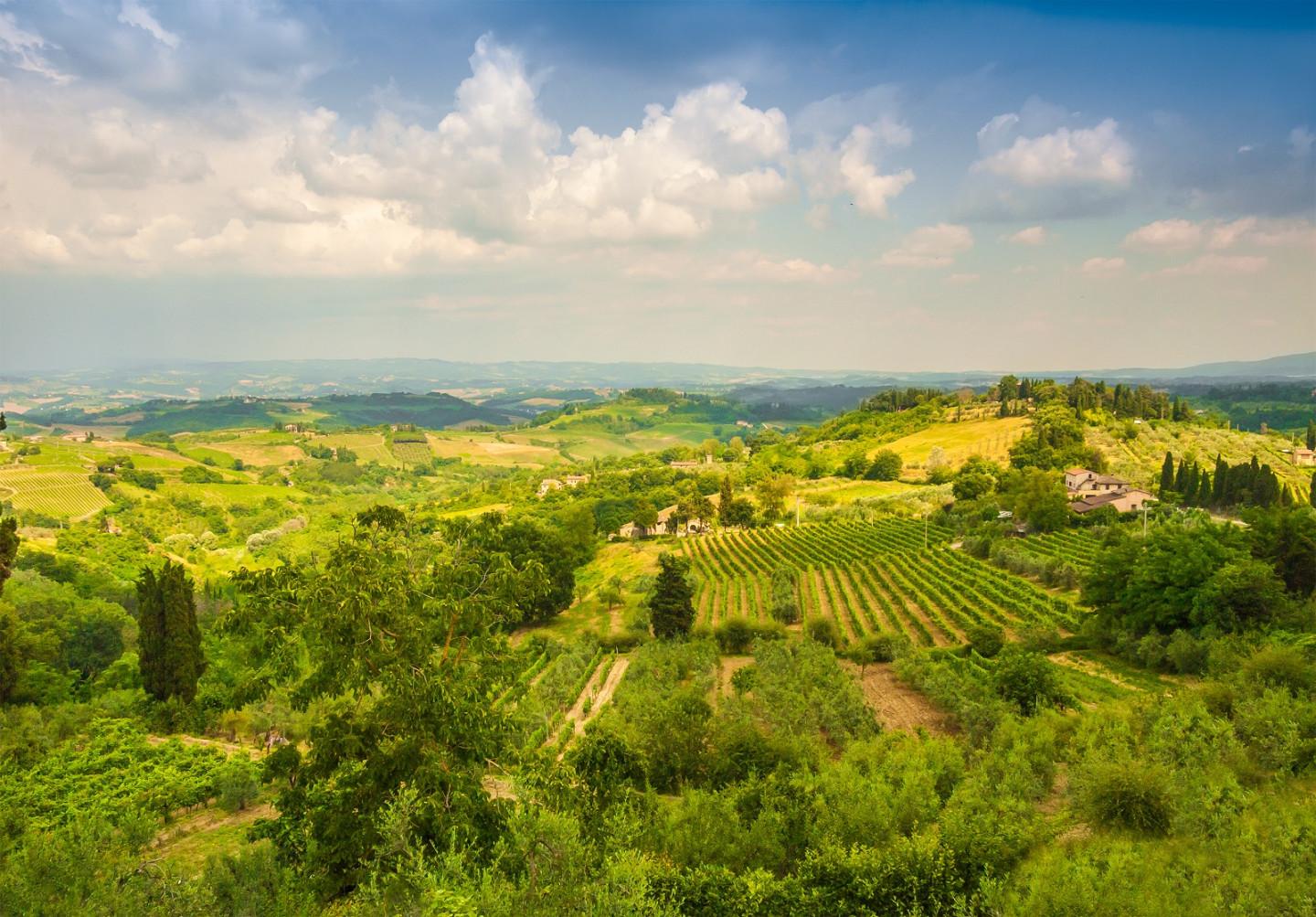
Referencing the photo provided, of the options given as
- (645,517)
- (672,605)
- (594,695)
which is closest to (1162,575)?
(672,605)

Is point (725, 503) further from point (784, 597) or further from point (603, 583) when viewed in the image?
point (784, 597)

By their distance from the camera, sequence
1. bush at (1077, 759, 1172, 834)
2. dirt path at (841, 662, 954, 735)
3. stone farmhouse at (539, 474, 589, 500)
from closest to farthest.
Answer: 1. bush at (1077, 759, 1172, 834)
2. dirt path at (841, 662, 954, 735)
3. stone farmhouse at (539, 474, 589, 500)

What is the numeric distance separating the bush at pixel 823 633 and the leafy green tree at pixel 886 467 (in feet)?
210

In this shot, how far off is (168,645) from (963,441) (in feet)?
330

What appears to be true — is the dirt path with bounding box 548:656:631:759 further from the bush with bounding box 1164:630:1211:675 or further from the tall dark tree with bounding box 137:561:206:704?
the bush with bounding box 1164:630:1211:675

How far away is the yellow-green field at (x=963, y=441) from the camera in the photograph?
9681 cm

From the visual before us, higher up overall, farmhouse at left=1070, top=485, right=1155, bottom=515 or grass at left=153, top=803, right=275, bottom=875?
farmhouse at left=1070, top=485, right=1155, bottom=515

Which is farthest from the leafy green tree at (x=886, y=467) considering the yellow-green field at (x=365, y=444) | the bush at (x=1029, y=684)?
the yellow-green field at (x=365, y=444)

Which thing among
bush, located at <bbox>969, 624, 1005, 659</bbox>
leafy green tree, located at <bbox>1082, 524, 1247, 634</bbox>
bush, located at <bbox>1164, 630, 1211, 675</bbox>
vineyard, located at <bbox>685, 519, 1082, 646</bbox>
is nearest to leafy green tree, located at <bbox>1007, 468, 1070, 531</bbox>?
vineyard, located at <bbox>685, 519, 1082, 646</bbox>

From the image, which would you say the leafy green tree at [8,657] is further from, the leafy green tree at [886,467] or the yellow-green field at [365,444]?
Result: the yellow-green field at [365,444]

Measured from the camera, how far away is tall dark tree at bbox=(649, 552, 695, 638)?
122ft

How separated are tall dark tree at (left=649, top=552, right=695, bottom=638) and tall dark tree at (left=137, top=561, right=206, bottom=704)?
2078 centimetres

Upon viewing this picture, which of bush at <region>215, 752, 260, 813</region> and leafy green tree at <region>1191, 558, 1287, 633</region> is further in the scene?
leafy green tree at <region>1191, 558, 1287, 633</region>

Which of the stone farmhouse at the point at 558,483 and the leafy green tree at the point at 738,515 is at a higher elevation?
the leafy green tree at the point at 738,515
